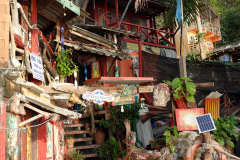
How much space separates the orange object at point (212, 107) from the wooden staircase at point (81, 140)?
17.1 ft

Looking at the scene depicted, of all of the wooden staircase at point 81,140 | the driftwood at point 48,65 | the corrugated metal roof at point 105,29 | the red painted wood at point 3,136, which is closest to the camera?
the red painted wood at point 3,136

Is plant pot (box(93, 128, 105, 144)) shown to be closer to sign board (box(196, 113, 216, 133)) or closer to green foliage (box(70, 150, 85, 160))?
green foliage (box(70, 150, 85, 160))

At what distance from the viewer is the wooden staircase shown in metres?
12.1

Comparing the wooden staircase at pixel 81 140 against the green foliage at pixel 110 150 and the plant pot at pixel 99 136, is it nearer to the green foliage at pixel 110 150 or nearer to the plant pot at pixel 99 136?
the plant pot at pixel 99 136

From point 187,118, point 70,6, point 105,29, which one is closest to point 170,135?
point 187,118

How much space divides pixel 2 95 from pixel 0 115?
0.53 meters

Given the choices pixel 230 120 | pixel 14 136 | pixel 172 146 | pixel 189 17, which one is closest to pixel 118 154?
pixel 172 146

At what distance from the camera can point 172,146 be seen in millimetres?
9266

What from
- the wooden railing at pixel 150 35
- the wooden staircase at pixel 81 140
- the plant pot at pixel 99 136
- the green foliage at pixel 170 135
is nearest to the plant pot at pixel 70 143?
the wooden staircase at pixel 81 140

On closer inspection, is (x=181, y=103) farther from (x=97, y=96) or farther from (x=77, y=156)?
(x=77, y=156)

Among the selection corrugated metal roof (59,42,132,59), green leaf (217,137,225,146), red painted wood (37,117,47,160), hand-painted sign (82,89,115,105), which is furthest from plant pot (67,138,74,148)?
green leaf (217,137,225,146)

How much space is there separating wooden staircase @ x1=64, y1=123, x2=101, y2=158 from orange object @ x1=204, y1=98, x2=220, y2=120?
520 cm

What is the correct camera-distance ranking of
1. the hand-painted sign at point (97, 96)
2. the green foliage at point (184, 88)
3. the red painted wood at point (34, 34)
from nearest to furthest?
1. the red painted wood at point (34, 34)
2. the hand-painted sign at point (97, 96)
3. the green foliage at point (184, 88)

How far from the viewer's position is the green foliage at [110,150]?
37.6ft
